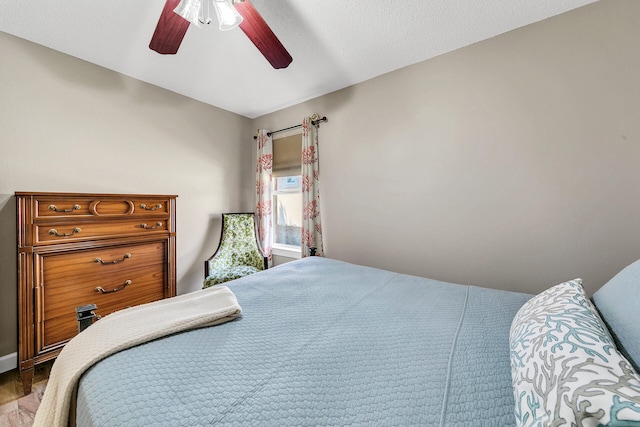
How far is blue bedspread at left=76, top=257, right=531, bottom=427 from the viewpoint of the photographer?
569 millimetres

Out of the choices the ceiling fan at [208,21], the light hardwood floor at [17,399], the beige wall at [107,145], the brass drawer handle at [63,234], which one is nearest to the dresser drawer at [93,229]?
the brass drawer handle at [63,234]

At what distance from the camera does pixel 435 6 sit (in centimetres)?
152

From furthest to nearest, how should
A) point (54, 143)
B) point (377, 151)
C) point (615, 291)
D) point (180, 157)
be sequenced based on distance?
point (180, 157) < point (377, 151) < point (54, 143) < point (615, 291)

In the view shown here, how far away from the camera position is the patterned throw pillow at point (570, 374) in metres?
0.39

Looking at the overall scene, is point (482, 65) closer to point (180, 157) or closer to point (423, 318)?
point (423, 318)

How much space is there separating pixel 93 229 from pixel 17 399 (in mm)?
1121

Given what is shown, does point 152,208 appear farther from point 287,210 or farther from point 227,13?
point 227,13

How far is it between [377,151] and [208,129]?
2087 millimetres

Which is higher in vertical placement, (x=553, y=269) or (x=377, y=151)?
(x=377, y=151)

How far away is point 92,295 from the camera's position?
1788mm

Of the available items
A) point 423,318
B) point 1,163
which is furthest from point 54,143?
point 423,318

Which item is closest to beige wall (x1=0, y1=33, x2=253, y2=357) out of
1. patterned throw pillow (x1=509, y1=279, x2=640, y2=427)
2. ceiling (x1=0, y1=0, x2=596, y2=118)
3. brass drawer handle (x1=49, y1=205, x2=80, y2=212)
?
ceiling (x1=0, y1=0, x2=596, y2=118)

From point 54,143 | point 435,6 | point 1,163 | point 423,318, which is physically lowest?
point 423,318

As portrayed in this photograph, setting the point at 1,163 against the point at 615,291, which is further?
the point at 1,163
